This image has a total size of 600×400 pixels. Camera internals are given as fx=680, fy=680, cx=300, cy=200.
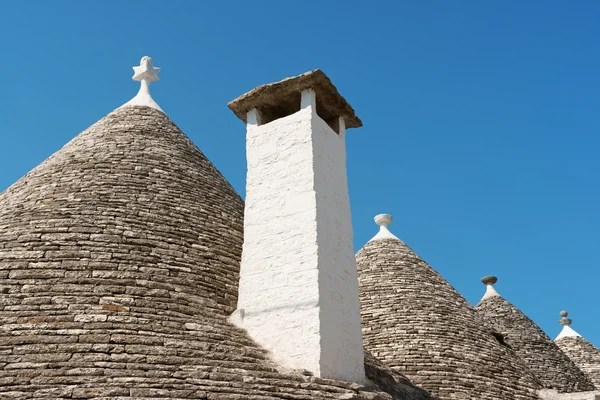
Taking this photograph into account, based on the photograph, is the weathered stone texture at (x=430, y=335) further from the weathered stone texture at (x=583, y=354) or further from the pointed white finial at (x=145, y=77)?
the weathered stone texture at (x=583, y=354)

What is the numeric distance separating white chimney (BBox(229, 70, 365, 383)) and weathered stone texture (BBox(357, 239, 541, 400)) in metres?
A: 3.09

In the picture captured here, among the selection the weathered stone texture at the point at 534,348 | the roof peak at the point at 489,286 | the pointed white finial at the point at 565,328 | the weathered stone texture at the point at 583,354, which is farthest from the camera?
the pointed white finial at the point at 565,328

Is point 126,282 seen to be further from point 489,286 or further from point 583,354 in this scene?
point 583,354

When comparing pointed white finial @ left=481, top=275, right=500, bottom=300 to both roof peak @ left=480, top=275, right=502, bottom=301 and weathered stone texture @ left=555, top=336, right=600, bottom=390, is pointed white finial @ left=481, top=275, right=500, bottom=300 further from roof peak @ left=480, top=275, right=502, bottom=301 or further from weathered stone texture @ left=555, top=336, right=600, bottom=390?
weathered stone texture @ left=555, top=336, right=600, bottom=390

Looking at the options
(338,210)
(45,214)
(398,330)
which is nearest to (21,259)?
(45,214)

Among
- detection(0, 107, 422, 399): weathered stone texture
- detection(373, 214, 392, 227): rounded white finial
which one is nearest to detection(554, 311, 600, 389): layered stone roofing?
detection(373, 214, 392, 227): rounded white finial

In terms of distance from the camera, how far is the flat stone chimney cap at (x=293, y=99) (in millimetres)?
9141

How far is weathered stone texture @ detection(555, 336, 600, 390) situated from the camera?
20.3 metres

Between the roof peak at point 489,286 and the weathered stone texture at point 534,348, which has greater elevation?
the roof peak at point 489,286

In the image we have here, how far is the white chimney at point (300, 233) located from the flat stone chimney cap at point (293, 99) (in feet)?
0.05

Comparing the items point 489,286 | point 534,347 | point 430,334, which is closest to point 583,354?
point 489,286

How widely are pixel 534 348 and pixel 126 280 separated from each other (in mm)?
11292

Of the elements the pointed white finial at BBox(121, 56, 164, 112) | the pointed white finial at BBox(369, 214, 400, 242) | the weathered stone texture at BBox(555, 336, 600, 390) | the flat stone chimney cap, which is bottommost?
the weathered stone texture at BBox(555, 336, 600, 390)

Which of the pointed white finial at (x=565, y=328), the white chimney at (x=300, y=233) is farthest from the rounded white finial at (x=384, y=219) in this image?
the pointed white finial at (x=565, y=328)
